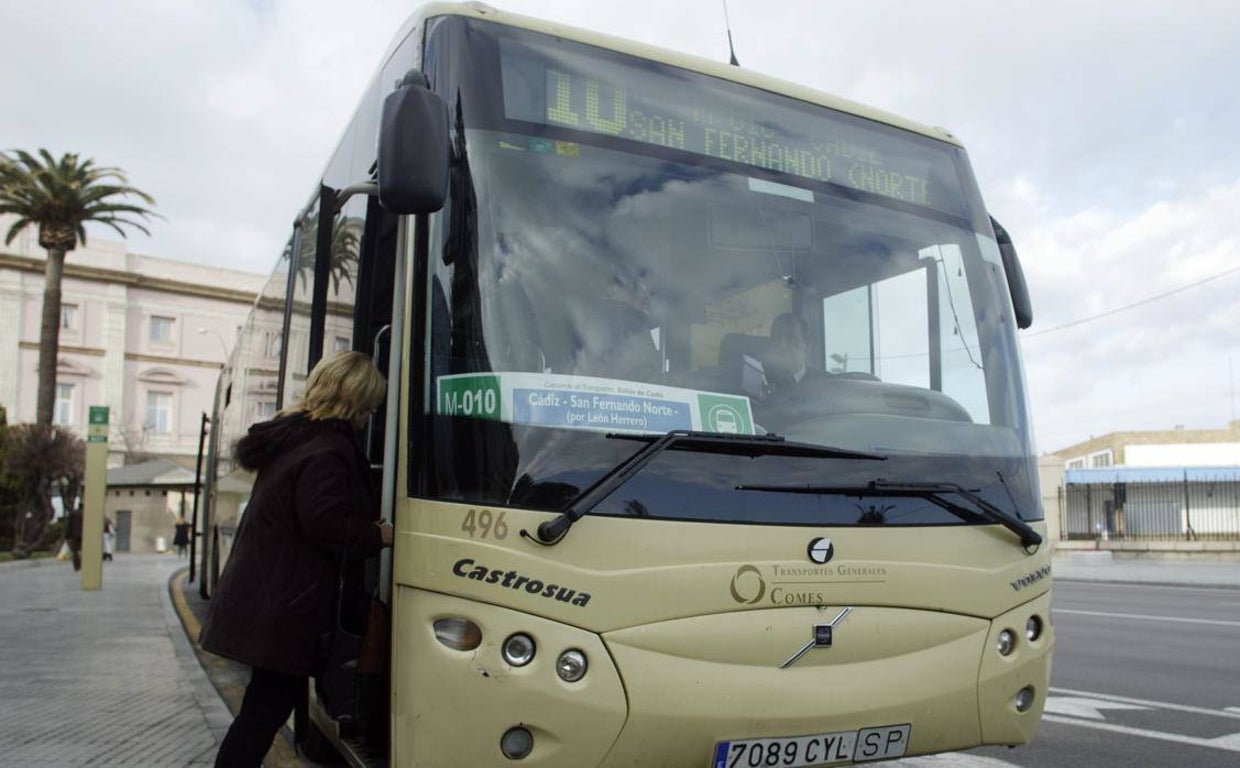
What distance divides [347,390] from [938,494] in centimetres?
221

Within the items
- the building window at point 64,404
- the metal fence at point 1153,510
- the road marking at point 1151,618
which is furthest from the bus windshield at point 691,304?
the building window at point 64,404

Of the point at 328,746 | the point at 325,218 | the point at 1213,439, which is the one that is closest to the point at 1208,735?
the point at 328,746

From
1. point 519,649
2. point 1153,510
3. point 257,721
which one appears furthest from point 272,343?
point 1153,510

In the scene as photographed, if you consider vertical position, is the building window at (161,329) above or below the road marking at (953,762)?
above

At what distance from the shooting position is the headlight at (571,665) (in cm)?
347

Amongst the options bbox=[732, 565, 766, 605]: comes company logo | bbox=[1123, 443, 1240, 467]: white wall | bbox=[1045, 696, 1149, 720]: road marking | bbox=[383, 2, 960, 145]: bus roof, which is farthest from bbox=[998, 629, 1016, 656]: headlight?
bbox=[1123, 443, 1240, 467]: white wall

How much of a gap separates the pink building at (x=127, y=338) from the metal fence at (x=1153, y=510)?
4297 cm

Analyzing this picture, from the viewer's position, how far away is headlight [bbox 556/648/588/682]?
3.47 meters

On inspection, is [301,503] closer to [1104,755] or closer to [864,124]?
[864,124]

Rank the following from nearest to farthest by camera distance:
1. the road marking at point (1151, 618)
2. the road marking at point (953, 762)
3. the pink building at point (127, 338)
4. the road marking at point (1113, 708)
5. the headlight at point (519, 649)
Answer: the headlight at point (519, 649)
the road marking at point (953, 762)
the road marking at point (1113, 708)
the road marking at point (1151, 618)
the pink building at point (127, 338)

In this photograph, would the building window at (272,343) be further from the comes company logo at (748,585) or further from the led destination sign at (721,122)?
the comes company logo at (748,585)

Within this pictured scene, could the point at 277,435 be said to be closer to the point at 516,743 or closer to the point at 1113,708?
the point at 516,743

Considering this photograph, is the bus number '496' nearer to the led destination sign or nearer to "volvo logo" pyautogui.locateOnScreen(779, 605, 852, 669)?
"volvo logo" pyautogui.locateOnScreen(779, 605, 852, 669)

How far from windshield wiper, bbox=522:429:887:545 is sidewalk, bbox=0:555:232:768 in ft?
9.66
